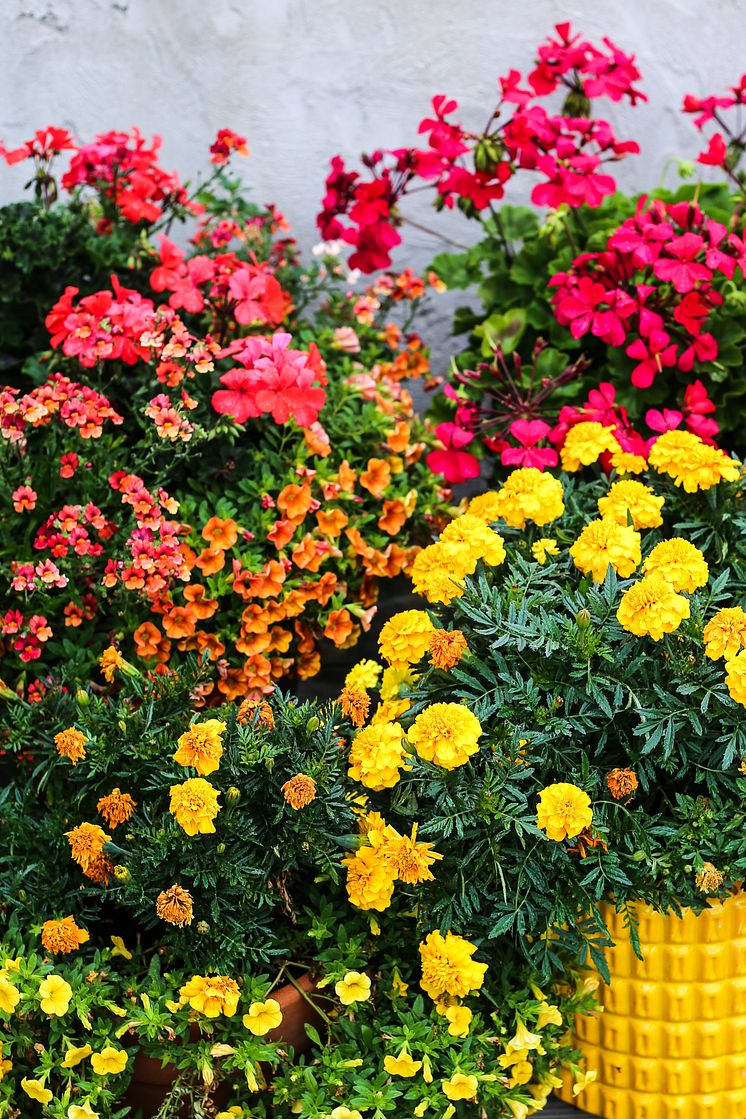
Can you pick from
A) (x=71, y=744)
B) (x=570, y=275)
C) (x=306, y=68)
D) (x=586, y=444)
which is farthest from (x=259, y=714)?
(x=306, y=68)

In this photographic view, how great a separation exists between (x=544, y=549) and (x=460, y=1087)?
0.73 meters

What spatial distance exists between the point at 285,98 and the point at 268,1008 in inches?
81.6

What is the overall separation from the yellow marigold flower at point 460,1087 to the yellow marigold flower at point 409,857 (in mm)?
234

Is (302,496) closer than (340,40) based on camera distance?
Yes

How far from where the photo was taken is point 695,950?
1508 millimetres

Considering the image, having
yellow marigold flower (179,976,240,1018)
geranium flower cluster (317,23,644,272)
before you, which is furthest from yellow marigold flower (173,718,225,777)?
geranium flower cluster (317,23,644,272)

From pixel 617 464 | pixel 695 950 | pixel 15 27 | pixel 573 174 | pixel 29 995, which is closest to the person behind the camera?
pixel 29 995

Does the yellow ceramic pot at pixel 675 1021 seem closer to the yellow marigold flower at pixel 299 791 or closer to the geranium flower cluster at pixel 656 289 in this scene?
the yellow marigold flower at pixel 299 791

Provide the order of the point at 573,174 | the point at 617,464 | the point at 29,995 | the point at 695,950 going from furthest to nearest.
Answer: the point at 573,174 < the point at 617,464 < the point at 695,950 < the point at 29,995

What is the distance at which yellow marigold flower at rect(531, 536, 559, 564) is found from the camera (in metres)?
1.63

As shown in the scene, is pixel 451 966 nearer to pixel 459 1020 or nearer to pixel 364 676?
pixel 459 1020

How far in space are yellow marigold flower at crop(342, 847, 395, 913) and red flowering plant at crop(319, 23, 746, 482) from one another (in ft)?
2.48

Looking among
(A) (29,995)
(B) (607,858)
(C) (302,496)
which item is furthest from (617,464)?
(A) (29,995)

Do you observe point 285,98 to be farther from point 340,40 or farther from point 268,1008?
point 268,1008
